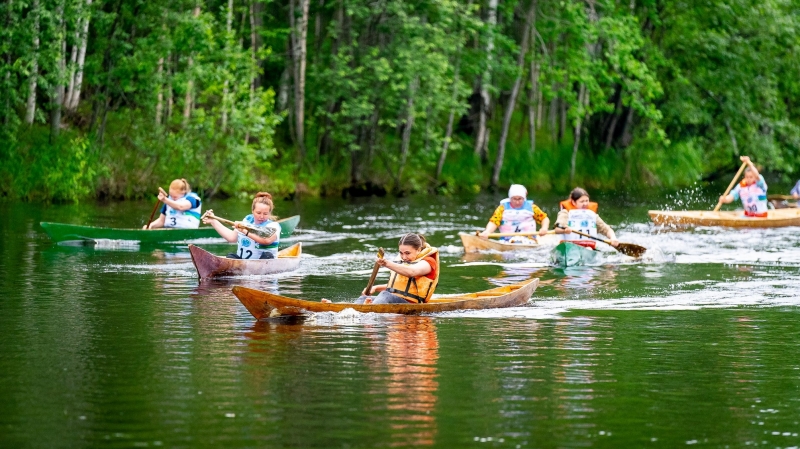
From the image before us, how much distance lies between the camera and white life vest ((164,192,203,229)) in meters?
22.8

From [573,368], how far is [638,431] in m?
2.20

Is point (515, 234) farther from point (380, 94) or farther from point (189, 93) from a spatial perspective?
point (380, 94)

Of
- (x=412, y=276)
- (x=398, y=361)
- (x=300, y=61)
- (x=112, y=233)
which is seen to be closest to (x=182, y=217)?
(x=112, y=233)

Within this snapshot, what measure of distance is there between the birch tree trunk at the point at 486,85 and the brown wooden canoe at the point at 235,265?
2197cm

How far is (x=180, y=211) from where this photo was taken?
2291 cm

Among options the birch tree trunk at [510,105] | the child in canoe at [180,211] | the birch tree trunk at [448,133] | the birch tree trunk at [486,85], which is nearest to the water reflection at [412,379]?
the child in canoe at [180,211]

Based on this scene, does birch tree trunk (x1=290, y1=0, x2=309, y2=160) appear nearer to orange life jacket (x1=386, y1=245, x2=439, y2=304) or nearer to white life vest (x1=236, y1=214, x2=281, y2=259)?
white life vest (x1=236, y1=214, x2=281, y2=259)

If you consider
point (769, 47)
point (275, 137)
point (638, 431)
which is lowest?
point (638, 431)

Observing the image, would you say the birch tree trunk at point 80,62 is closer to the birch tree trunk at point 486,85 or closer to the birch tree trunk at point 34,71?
the birch tree trunk at point 34,71

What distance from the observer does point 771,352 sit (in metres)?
11.7

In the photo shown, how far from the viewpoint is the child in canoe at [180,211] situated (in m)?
22.4

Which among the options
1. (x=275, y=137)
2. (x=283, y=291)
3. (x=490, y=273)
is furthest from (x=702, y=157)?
(x=283, y=291)

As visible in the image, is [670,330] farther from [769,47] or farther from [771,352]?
[769,47]

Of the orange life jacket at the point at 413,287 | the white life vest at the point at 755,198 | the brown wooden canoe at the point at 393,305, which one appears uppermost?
the white life vest at the point at 755,198
